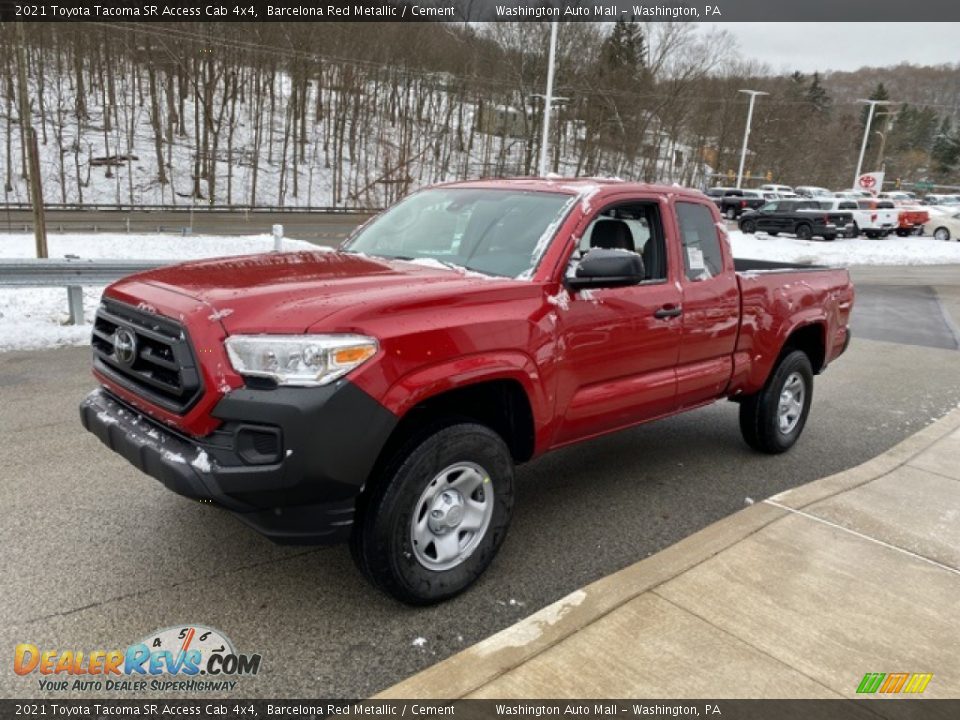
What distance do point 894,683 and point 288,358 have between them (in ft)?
8.63

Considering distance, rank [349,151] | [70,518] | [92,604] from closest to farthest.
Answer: [92,604]
[70,518]
[349,151]

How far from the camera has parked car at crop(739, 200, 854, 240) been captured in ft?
96.1

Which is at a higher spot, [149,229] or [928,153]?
[928,153]

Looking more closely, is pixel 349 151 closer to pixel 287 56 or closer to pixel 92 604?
pixel 287 56

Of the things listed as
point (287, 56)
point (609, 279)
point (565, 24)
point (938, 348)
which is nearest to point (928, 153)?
point (565, 24)

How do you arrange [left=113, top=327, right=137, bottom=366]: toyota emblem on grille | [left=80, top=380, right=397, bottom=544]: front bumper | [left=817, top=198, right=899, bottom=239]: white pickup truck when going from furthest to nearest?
1. [left=817, top=198, right=899, bottom=239]: white pickup truck
2. [left=113, top=327, right=137, bottom=366]: toyota emblem on grille
3. [left=80, top=380, right=397, bottom=544]: front bumper

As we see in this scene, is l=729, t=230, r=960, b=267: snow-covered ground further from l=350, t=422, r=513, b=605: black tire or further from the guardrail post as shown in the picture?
l=350, t=422, r=513, b=605: black tire

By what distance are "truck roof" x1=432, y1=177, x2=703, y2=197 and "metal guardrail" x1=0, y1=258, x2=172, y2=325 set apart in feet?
14.6

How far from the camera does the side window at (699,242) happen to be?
176 inches

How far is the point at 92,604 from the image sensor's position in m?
3.11

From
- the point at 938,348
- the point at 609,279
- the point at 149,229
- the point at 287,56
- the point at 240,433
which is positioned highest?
the point at 287,56

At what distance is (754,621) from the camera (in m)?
3.08

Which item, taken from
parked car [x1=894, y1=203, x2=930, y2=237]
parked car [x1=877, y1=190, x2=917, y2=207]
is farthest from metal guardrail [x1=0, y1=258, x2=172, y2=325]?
parked car [x1=877, y1=190, x2=917, y2=207]

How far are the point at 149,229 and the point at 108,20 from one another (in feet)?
61.7
